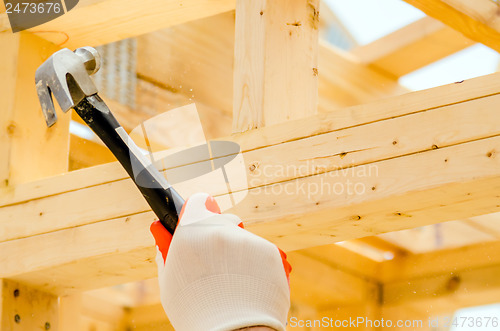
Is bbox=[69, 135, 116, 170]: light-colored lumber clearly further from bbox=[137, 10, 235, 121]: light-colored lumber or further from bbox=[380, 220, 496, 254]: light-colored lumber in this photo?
bbox=[380, 220, 496, 254]: light-colored lumber

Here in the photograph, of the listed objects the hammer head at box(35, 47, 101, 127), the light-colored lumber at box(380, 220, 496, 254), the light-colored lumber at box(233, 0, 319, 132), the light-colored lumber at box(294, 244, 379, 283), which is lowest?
the light-colored lumber at box(294, 244, 379, 283)

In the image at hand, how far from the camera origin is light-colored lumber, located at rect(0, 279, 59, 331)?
2.06 m

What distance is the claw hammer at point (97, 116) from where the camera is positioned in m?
1.26

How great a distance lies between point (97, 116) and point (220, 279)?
0.59m

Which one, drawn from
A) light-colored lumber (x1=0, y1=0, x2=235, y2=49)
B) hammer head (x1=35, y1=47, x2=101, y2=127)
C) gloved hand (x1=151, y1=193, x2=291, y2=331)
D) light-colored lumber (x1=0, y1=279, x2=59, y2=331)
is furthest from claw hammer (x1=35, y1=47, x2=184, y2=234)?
light-colored lumber (x1=0, y1=279, x2=59, y2=331)

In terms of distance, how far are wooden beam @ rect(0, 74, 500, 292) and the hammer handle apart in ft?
1.38

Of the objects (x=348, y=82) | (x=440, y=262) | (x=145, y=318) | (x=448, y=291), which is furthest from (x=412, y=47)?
(x=145, y=318)

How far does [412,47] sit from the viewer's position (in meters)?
3.45

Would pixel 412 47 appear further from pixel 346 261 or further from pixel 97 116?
pixel 97 116

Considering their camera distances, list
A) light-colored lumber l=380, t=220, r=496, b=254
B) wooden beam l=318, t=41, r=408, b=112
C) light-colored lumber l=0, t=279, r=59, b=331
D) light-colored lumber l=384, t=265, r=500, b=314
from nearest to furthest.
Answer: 1. light-colored lumber l=0, t=279, r=59, b=331
2. light-colored lumber l=384, t=265, r=500, b=314
3. light-colored lumber l=380, t=220, r=496, b=254
4. wooden beam l=318, t=41, r=408, b=112

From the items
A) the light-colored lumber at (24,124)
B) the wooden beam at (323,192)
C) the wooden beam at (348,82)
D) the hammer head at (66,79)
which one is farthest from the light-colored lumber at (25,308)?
the wooden beam at (348,82)

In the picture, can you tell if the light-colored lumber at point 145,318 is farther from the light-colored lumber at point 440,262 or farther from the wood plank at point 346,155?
the wood plank at point 346,155

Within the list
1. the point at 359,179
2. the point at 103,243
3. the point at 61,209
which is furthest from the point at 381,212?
the point at 61,209

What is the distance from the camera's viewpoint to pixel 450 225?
10.1 ft
